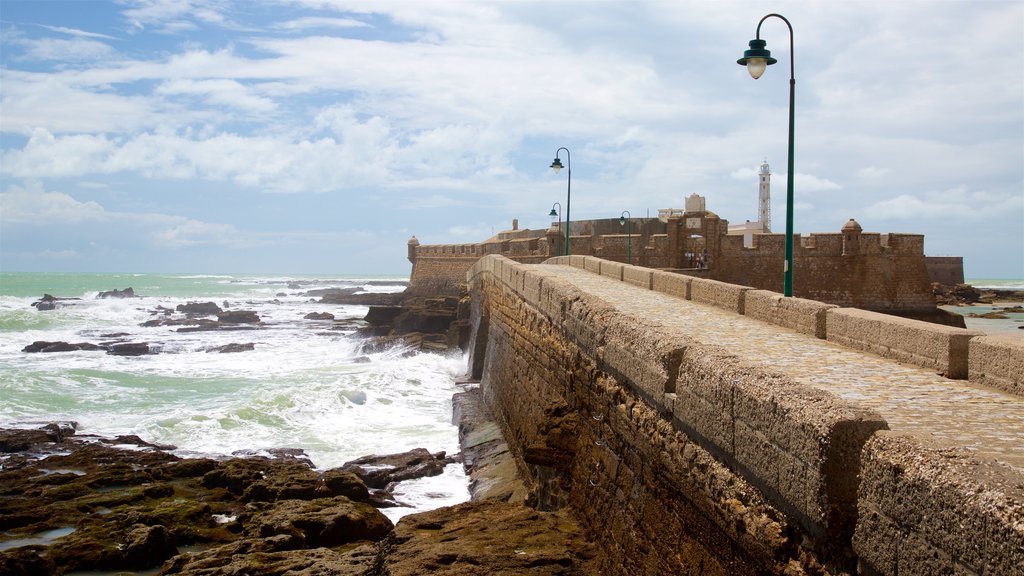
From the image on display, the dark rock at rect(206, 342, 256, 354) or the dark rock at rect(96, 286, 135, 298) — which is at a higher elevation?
the dark rock at rect(206, 342, 256, 354)

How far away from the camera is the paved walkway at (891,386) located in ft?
13.1

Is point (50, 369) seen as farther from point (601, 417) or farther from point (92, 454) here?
point (601, 417)

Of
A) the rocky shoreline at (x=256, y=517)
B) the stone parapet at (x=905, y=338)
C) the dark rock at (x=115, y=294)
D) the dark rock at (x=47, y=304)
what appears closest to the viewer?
the stone parapet at (x=905, y=338)

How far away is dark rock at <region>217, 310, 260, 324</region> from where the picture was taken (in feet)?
155

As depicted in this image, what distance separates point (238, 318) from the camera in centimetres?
4856

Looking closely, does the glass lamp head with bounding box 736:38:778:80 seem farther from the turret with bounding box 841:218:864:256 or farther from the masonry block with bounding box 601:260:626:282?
the turret with bounding box 841:218:864:256

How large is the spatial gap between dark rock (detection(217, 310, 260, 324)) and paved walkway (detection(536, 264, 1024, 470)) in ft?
135

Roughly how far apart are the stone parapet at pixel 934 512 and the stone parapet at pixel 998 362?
2779 millimetres

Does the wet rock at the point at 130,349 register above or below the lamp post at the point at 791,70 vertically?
below

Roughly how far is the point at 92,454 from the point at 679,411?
475 inches

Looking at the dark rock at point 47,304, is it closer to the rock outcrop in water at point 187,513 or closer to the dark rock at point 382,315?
the dark rock at point 382,315

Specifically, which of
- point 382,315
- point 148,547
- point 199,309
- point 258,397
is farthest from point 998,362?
point 199,309

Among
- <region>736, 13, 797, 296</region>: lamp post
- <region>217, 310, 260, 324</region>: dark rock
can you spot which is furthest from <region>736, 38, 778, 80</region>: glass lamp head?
<region>217, 310, 260, 324</region>: dark rock

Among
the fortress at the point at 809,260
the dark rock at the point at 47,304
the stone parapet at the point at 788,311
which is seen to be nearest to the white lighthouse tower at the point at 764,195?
the fortress at the point at 809,260
